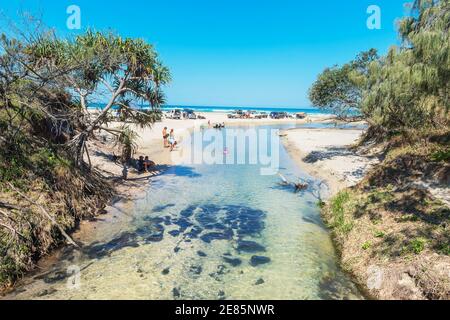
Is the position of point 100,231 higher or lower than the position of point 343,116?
lower

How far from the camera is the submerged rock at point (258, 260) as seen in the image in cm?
984

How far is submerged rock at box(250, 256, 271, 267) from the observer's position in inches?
388

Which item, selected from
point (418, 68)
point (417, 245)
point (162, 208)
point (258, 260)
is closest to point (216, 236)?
point (258, 260)

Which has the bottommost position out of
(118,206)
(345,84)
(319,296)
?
(319,296)

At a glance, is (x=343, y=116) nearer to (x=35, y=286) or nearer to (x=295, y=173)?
(x=295, y=173)

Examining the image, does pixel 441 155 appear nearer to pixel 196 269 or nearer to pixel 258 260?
pixel 258 260

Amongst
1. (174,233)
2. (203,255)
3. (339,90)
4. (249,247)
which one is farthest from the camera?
(339,90)

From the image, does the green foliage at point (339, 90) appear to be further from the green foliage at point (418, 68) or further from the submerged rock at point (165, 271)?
the submerged rock at point (165, 271)

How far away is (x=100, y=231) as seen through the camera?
12.0m

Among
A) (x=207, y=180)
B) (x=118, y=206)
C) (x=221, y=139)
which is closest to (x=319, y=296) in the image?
(x=118, y=206)

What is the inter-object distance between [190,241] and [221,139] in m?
32.3

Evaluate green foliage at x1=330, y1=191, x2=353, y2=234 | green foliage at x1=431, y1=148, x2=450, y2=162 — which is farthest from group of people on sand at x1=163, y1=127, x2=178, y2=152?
green foliage at x1=431, y1=148, x2=450, y2=162

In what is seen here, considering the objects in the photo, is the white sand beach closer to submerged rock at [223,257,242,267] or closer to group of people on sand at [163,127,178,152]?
group of people on sand at [163,127,178,152]

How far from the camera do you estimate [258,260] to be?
33.2 ft
